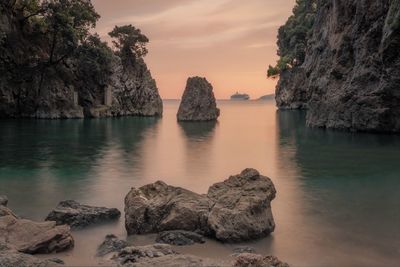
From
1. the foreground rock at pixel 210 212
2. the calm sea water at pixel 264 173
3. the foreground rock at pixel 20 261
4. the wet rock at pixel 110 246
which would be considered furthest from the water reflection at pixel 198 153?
the foreground rock at pixel 20 261

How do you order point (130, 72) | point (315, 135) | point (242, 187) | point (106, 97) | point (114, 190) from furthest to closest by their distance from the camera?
1. point (130, 72)
2. point (106, 97)
3. point (315, 135)
4. point (114, 190)
5. point (242, 187)

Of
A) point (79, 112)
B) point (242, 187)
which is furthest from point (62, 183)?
point (79, 112)

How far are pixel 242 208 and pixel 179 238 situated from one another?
1.74 metres

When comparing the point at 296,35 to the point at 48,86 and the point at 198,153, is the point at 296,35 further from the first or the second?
the point at 198,153

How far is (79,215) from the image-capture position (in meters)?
12.7

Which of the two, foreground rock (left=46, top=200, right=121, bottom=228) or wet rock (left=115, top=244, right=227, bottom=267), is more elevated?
wet rock (left=115, top=244, right=227, bottom=267)

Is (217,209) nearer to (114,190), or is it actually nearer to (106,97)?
(114,190)

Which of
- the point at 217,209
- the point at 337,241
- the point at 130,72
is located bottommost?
the point at 337,241

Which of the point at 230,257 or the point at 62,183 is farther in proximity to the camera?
the point at 62,183

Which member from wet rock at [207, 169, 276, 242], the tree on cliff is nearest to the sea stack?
the tree on cliff

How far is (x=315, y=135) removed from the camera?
133 ft

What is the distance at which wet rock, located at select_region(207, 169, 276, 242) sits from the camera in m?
11.1

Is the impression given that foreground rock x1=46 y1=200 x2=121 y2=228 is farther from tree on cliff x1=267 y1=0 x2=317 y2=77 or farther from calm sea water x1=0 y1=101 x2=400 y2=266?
tree on cliff x1=267 y1=0 x2=317 y2=77

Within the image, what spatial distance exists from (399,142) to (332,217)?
69.1ft
